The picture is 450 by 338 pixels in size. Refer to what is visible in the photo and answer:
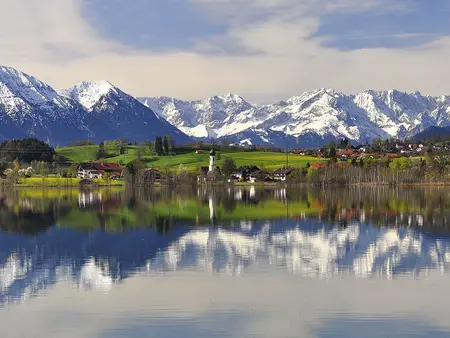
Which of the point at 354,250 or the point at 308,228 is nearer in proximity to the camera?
the point at 354,250

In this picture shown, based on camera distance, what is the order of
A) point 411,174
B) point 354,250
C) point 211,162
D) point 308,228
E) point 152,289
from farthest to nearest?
point 211,162 → point 411,174 → point 308,228 → point 354,250 → point 152,289

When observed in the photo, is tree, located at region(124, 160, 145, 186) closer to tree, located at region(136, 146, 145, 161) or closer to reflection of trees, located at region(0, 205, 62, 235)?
→ tree, located at region(136, 146, 145, 161)

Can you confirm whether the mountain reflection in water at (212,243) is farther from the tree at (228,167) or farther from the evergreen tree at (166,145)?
the evergreen tree at (166,145)

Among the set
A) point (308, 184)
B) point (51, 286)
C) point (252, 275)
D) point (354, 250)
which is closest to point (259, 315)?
point (252, 275)

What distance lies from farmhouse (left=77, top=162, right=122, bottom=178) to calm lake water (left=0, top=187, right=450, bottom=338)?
110911mm

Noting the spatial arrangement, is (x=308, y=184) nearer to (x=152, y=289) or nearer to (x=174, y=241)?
(x=174, y=241)

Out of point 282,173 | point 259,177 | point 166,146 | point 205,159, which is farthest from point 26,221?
point 166,146

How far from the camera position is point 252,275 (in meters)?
29.0

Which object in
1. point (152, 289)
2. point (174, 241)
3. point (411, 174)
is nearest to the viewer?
point (152, 289)

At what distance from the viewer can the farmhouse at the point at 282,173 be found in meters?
155

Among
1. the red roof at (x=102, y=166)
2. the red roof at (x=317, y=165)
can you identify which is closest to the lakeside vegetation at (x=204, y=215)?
the red roof at (x=317, y=165)

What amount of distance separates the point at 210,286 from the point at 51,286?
624cm

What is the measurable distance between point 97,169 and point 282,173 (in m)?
44.1

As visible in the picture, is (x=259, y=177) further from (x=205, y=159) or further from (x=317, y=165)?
(x=205, y=159)
